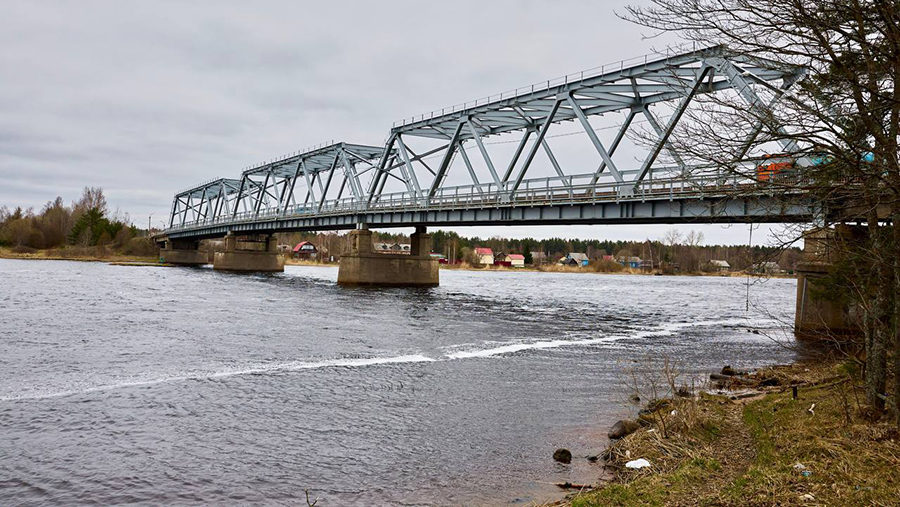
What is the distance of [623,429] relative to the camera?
11.2 m

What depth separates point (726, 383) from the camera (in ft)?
53.2

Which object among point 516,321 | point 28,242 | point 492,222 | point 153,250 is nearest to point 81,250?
point 28,242

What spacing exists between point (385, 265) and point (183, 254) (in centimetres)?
8639

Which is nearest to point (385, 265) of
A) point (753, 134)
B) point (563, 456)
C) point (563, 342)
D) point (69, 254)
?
point (563, 342)

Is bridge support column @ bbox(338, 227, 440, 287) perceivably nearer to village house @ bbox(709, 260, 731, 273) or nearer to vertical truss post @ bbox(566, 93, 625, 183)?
vertical truss post @ bbox(566, 93, 625, 183)

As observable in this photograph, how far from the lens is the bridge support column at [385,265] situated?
6312 centimetres

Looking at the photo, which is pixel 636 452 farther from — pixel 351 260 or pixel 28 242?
pixel 28 242

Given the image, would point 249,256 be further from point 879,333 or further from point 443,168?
point 879,333

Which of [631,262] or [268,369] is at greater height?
[631,262]

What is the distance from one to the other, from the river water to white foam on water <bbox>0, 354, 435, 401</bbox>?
0.29 feet

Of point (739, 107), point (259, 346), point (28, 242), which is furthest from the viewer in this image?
point (28, 242)

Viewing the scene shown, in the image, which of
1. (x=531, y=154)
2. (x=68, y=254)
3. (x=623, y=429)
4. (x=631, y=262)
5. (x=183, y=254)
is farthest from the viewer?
(x=631, y=262)

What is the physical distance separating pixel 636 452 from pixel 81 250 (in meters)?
143

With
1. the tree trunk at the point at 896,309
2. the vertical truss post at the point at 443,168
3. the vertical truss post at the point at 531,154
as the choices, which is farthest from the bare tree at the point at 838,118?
the vertical truss post at the point at 443,168
